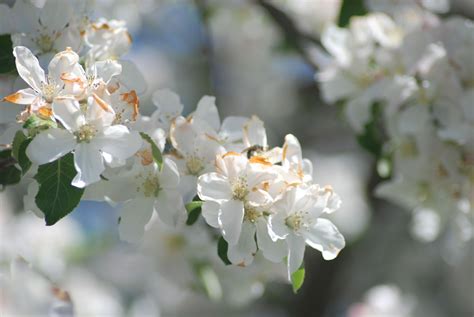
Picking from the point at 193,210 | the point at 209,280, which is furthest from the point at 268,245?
the point at 209,280

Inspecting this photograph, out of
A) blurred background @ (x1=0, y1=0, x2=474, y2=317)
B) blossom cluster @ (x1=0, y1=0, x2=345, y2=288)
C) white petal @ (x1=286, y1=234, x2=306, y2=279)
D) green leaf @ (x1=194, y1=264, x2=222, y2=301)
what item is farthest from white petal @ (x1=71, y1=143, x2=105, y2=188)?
blurred background @ (x1=0, y1=0, x2=474, y2=317)

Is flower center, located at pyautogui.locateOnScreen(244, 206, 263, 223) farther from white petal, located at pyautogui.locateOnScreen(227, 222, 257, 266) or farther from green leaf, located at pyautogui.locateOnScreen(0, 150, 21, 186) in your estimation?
green leaf, located at pyautogui.locateOnScreen(0, 150, 21, 186)

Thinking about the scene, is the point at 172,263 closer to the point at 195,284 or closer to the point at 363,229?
the point at 195,284

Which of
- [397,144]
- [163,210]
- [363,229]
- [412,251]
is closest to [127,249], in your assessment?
[363,229]

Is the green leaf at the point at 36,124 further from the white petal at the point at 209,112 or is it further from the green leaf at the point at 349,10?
the green leaf at the point at 349,10

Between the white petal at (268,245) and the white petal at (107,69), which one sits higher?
the white petal at (107,69)

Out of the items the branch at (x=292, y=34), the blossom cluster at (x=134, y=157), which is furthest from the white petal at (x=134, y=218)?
the branch at (x=292, y=34)
